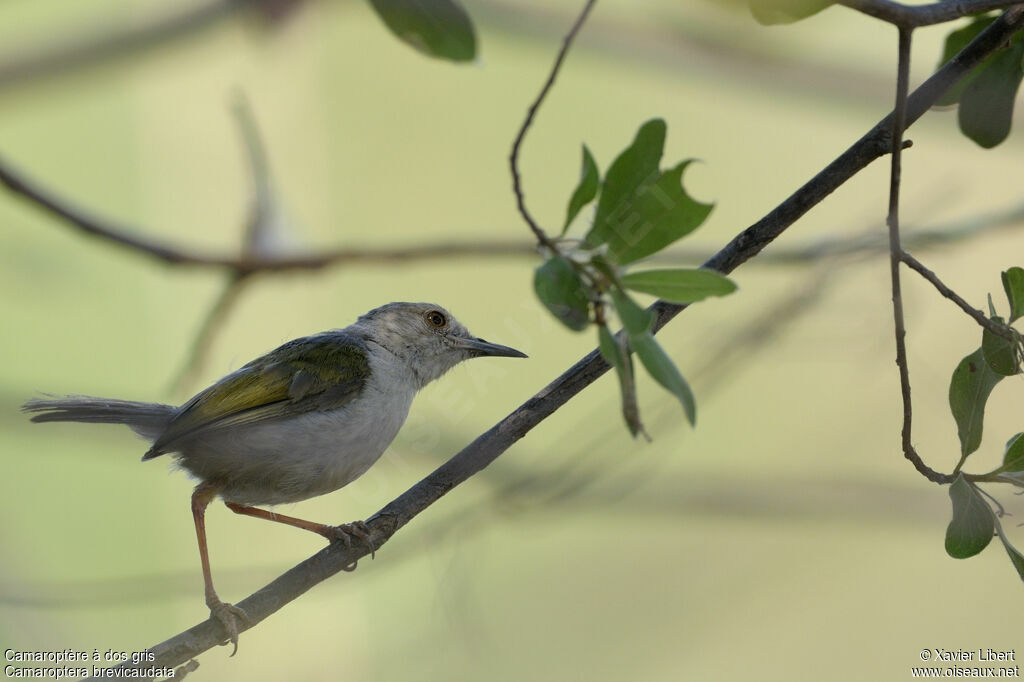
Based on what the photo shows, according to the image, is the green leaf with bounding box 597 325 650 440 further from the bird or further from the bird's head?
the bird's head

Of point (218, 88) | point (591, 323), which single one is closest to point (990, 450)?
point (591, 323)

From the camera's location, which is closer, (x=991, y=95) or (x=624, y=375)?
(x=624, y=375)

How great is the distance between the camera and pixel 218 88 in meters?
8.01

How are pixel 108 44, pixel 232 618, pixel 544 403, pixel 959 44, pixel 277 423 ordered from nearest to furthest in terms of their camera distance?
pixel 544 403 < pixel 959 44 < pixel 232 618 < pixel 277 423 < pixel 108 44

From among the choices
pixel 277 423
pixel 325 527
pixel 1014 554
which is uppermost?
pixel 277 423

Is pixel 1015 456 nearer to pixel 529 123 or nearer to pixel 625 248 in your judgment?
pixel 625 248

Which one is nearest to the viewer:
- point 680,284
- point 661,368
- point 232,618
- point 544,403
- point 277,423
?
point 661,368

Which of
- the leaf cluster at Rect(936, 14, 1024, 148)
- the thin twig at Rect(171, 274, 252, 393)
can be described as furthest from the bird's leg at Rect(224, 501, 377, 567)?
the leaf cluster at Rect(936, 14, 1024, 148)

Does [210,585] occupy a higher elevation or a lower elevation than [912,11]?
lower

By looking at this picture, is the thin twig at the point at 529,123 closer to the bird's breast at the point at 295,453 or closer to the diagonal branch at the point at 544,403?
the diagonal branch at the point at 544,403

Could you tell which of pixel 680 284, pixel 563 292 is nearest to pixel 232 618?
pixel 563 292

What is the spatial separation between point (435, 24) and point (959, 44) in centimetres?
152

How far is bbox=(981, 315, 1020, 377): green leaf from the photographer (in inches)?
83.7

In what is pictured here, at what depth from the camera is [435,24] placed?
2.48m
